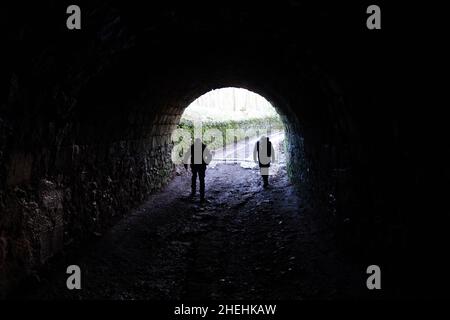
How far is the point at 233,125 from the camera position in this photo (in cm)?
3175

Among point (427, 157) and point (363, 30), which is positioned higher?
point (363, 30)

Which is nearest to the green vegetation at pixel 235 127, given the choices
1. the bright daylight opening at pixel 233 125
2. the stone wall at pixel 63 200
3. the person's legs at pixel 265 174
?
the bright daylight opening at pixel 233 125

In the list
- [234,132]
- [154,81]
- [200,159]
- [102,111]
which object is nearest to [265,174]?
[200,159]

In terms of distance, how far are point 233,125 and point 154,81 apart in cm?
2426

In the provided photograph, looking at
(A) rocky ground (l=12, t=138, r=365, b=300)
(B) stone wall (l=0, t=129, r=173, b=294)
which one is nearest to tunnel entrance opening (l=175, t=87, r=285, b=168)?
(B) stone wall (l=0, t=129, r=173, b=294)

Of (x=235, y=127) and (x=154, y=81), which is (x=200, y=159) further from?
(x=235, y=127)

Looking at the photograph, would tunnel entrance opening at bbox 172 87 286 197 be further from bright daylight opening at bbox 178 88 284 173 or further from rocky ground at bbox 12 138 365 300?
rocky ground at bbox 12 138 365 300

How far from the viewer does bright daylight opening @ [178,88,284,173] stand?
2111 cm

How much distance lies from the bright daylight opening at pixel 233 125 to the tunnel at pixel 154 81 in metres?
10.0

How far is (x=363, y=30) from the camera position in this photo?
3623mm

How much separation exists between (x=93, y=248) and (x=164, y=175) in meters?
6.56
